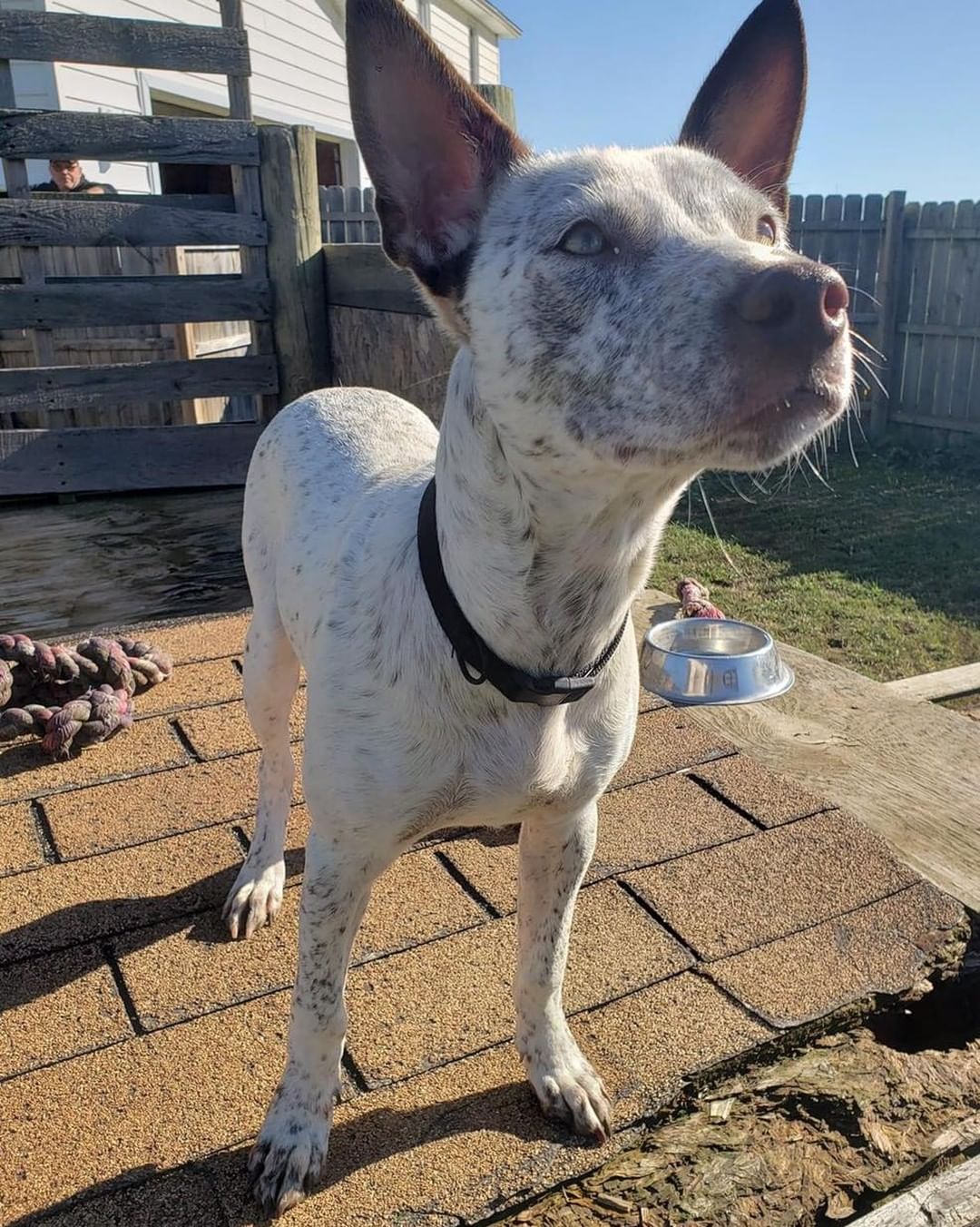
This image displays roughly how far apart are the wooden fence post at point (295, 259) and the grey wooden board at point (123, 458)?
48cm

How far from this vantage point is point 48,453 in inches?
243

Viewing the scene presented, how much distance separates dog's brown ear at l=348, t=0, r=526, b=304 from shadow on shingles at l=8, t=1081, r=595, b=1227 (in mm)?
1728

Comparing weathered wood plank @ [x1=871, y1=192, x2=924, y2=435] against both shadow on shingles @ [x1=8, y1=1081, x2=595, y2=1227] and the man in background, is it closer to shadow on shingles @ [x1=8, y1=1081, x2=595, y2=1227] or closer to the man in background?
the man in background

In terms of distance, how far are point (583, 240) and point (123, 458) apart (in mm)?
5168

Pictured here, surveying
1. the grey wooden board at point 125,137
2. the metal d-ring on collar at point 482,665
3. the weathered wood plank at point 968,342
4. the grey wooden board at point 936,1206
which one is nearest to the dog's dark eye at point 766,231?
the metal d-ring on collar at point 482,665

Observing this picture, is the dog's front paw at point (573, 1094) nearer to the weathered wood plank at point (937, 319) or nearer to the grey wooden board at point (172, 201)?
the grey wooden board at point (172, 201)

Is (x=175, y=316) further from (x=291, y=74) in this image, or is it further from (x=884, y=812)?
(x=291, y=74)

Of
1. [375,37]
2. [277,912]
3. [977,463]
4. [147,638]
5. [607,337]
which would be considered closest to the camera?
[607,337]

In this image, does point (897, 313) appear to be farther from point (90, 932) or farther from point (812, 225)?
point (90, 932)

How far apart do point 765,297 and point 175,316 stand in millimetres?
5380

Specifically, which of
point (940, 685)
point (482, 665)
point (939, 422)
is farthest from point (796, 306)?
point (939, 422)

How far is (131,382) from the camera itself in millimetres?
6195

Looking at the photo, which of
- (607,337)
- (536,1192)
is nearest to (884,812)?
(536,1192)

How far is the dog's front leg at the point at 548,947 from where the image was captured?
2.26 m
